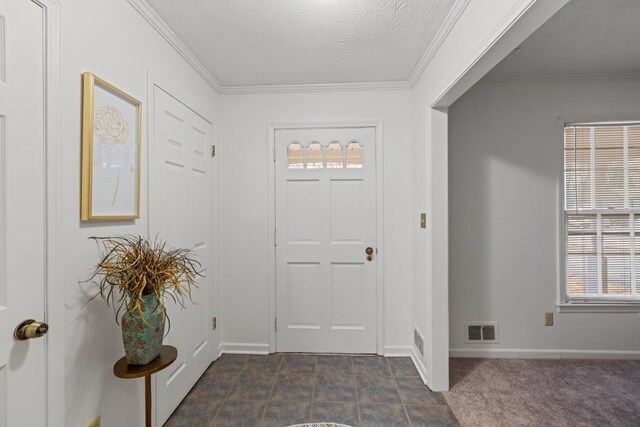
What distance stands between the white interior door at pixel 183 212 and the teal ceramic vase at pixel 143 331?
585 millimetres

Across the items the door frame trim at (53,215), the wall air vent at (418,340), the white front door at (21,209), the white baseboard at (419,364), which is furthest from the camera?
the wall air vent at (418,340)

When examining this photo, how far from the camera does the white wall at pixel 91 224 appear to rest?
1235mm

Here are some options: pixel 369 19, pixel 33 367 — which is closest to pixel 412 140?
pixel 369 19

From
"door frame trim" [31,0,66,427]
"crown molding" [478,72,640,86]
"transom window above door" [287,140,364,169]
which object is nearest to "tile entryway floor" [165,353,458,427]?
"door frame trim" [31,0,66,427]

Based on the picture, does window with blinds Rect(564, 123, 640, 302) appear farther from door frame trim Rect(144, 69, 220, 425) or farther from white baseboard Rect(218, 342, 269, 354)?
door frame trim Rect(144, 69, 220, 425)

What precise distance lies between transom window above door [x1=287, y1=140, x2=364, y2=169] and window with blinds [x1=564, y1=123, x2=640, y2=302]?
1863 mm

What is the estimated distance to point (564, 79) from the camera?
2.71m

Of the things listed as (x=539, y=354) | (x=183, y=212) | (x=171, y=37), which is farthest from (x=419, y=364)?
(x=171, y=37)

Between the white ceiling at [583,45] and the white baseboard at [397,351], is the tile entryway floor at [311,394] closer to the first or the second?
the white baseboard at [397,351]

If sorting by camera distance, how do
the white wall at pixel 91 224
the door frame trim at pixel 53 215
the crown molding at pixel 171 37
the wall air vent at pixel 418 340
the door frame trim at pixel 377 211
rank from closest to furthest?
1. the door frame trim at pixel 53 215
2. the white wall at pixel 91 224
3. the crown molding at pixel 171 37
4. the wall air vent at pixel 418 340
5. the door frame trim at pixel 377 211

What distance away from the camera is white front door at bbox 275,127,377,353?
2811 mm

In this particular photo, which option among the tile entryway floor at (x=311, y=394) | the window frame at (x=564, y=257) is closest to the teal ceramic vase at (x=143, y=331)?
the tile entryway floor at (x=311, y=394)

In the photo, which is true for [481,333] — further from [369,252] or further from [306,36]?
[306,36]

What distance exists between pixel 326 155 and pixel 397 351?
1891mm
